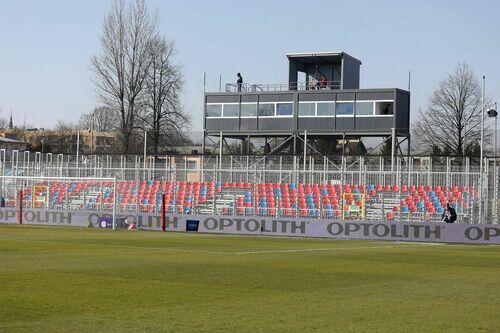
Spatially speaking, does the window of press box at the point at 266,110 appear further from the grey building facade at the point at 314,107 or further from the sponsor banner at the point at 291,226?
the sponsor banner at the point at 291,226

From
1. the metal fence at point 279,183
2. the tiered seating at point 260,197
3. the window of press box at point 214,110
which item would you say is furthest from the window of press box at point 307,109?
the tiered seating at point 260,197

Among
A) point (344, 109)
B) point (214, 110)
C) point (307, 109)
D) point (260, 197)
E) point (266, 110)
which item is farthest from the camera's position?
point (214, 110)

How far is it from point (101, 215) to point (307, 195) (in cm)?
1175

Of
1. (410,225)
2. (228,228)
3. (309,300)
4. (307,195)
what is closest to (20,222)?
(228,228)

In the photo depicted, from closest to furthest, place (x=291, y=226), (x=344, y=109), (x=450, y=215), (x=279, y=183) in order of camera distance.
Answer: (x=450, y=215) → (x=291, y=226) → (x=279, y=183) → (x=344, y=109)

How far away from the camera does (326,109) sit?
69188 millimetres

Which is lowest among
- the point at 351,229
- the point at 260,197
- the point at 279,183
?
the point at 351,229

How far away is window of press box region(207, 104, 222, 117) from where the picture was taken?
241ft

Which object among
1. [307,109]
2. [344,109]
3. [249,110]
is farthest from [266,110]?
[344,109]

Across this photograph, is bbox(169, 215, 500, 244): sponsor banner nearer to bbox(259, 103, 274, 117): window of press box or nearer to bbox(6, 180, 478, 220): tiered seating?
bbox(6, 180, 478, 220): tiered seating

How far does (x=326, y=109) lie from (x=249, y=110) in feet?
22.2

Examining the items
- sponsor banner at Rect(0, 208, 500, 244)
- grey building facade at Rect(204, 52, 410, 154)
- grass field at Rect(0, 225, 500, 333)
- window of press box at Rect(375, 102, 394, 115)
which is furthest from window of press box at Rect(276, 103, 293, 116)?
grass field at Rect(0, 225, 500, 333)

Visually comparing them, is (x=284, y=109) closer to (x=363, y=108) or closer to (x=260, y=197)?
(x=363, y=108)

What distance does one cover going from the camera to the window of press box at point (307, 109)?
6959cm
